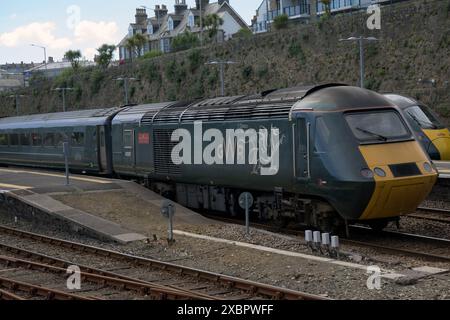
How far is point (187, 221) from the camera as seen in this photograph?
17062mm

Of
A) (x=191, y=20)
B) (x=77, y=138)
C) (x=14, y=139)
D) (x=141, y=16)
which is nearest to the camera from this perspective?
(x=77, y=138)

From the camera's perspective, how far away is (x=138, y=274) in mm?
12086

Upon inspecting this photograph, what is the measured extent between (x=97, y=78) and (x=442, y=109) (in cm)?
Answer: 4181

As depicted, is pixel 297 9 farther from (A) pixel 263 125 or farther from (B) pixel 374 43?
(A) pixel 263 125

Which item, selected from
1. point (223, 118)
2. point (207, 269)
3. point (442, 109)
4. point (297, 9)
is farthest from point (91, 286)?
point (297, 9)

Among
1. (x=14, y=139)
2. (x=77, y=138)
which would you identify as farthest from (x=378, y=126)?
(x=14, y=139)

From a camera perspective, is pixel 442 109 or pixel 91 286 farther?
pixel 442 109

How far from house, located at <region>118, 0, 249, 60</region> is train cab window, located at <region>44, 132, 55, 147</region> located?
4729cm

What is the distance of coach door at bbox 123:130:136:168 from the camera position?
22.0 metres

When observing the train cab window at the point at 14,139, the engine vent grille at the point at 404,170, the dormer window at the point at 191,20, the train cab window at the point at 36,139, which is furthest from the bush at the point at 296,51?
the dormer window at the point at 191,20

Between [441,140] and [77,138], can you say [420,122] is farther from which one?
[77,138]

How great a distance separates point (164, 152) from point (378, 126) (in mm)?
7863

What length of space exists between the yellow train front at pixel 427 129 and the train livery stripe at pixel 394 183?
8866mm

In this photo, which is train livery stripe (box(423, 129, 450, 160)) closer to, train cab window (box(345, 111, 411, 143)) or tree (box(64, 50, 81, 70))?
train cab window (box(345, 111, 411, 143))
